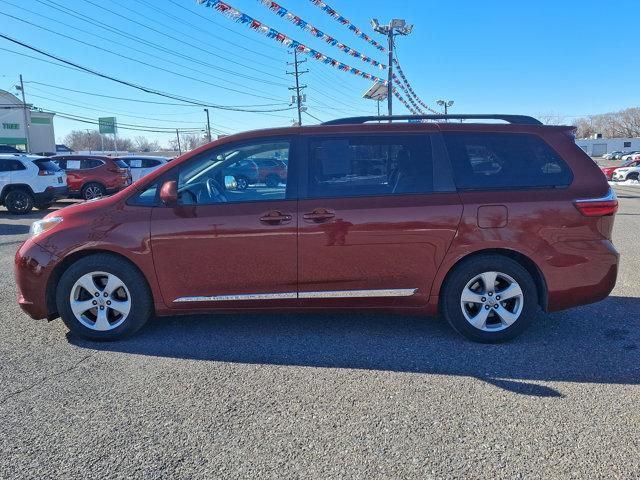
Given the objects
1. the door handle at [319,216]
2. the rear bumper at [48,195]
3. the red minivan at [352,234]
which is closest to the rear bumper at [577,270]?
→ the red minivan at [352,234]

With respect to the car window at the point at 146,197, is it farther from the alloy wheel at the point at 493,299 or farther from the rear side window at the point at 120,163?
the rear side window at the point at 120,163

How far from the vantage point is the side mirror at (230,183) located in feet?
12.6

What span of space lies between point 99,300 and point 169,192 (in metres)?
1.10

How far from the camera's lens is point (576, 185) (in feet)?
12.4

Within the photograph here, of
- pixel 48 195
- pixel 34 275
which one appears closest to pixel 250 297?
pixel 34 275

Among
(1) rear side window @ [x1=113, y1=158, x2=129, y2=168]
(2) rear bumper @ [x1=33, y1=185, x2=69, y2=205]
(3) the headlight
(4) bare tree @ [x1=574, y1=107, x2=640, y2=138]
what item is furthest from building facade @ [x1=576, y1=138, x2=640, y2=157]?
(3) the headlight

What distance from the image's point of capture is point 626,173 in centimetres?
2709

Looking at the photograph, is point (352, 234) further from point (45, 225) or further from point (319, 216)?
point (45, 225)

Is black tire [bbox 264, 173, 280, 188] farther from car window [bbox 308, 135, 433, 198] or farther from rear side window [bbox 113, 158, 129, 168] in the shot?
rear side window [bbox 113, 158, 129, 168]

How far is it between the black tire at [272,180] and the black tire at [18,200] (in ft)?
38.6

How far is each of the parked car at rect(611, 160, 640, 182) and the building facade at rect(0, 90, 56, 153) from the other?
55561 mm

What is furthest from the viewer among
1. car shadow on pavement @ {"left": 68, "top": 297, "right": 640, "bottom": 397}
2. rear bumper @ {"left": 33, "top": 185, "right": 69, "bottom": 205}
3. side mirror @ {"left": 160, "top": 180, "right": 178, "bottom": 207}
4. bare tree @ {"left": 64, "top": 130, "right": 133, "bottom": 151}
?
bare tree @ {"left": 64, "top": 130, "right": 133, "bottom": 151}

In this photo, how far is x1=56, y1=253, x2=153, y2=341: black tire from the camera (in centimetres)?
380

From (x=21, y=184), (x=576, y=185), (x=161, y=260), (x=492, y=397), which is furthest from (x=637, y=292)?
(x=21, y=184)
